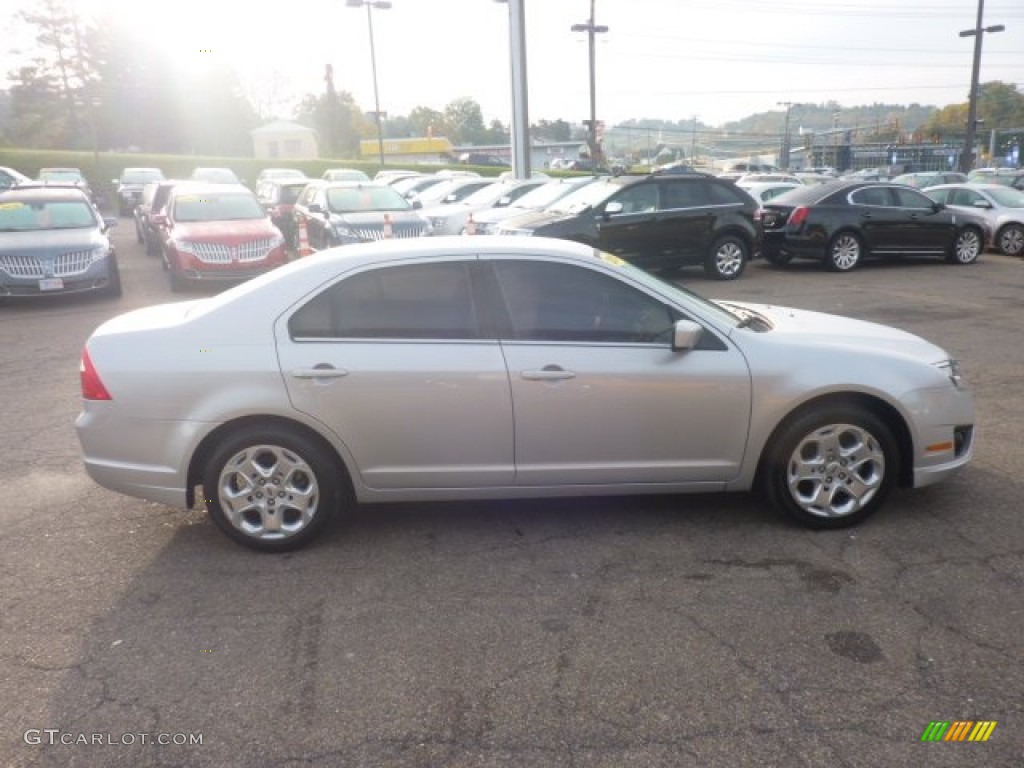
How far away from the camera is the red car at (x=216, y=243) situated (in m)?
12.5

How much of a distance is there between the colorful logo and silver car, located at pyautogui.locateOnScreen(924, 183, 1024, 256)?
16.1 metres

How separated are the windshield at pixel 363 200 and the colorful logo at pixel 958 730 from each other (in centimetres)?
1350

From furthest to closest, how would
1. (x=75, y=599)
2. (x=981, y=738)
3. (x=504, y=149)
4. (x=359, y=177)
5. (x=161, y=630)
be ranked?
(x=504, y=149), (x=359, y=177), (x=75, y=599), (x=161, y=630), (x=981, y=738)

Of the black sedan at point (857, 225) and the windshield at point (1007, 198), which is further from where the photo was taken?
the windshield at point (1007, 198)

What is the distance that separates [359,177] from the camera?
27281 mm

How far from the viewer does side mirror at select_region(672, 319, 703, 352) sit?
411cm

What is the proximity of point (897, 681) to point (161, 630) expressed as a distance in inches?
115

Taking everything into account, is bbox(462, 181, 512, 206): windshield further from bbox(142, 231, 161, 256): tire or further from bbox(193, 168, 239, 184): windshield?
bbox(193, 168, 239, 184): windshield

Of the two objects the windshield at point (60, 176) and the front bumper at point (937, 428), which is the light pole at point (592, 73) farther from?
the front bumper at point (937, 428)

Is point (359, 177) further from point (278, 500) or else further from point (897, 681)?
point (897, 681)

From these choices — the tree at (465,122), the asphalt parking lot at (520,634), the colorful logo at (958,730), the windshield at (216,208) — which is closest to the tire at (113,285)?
the windshield at (216,208)

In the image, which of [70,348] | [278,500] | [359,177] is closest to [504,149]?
[359,177]

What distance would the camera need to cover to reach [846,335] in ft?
15.2

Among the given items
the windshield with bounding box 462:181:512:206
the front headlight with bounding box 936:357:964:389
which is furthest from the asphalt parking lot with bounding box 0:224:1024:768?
A: the windshield with bounding box 462:181:512:206
